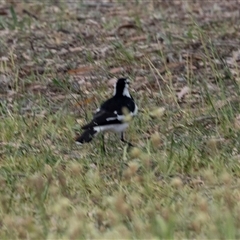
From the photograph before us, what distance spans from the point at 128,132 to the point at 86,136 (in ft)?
2.10

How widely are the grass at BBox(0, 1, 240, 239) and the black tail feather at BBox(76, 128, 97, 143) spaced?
117mm

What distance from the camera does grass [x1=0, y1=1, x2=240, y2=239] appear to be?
17.1 ft

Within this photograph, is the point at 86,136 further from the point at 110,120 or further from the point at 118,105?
the point at 118,105

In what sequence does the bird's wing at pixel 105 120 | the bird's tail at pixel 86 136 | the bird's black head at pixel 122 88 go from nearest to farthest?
the bird's tail at pixel 86 136, the bird's wing at pixel 105 120, the bird's black head at pixel 122 88

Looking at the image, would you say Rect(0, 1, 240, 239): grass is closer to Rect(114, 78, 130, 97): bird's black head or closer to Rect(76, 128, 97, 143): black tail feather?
Rect(76, 128, 97, 143): black tail feather

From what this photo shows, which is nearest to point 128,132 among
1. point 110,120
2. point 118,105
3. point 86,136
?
point 118,105

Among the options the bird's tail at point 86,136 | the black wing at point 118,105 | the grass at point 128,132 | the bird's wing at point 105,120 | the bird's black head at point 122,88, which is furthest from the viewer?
the bird's black head at point 122,88

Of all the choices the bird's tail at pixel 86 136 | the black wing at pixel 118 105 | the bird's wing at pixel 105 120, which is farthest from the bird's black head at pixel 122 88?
the bird's tail at pixel 86 136

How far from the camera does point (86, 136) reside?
22.9 feet

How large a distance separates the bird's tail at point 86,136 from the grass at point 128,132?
0.38ft

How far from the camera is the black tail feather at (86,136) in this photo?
6945 mm

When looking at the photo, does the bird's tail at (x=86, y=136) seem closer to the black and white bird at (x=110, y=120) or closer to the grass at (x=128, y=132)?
the black and white bird at (x=110, y=120)

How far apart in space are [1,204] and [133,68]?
398 centimetres

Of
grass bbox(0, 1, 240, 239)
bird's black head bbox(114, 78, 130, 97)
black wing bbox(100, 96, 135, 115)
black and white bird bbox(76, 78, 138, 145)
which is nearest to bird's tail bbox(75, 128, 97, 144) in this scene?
black and white bird bbox(76, 78, 138, 145)
